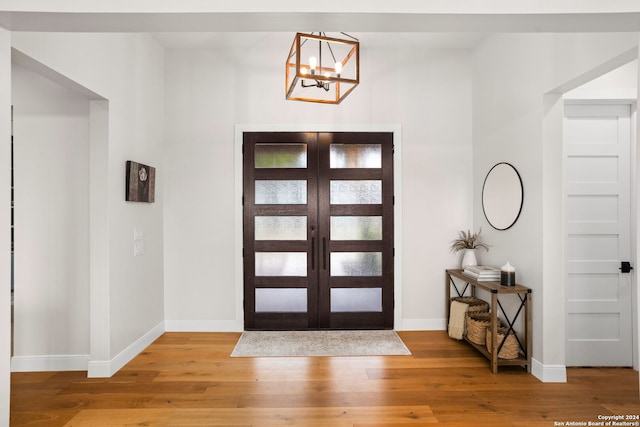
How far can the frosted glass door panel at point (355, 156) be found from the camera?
181 inches

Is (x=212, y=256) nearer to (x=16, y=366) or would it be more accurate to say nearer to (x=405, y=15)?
(x=16, y=366)

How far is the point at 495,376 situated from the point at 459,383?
1.19 ft

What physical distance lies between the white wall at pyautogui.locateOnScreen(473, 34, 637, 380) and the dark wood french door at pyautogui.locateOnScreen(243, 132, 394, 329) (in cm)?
140

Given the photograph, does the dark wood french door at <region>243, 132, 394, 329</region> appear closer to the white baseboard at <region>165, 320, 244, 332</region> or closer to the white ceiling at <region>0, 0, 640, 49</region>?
the white baseboard at <region>165, 320, 244, 332</region>

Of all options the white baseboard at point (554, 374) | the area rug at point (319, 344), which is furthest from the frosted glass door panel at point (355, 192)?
the white baseboard at point (554, 374)

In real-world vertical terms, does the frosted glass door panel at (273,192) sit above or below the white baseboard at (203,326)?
above

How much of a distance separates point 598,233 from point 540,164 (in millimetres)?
848

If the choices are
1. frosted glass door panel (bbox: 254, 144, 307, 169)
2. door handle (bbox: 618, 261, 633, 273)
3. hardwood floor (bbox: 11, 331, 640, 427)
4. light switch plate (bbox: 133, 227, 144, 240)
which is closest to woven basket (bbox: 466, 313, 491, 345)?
hardwood floor (bbox: 11, 331, 640, 427)

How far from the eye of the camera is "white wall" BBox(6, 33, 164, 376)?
Answer: 3037 mm

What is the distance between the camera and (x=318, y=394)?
9.72ft

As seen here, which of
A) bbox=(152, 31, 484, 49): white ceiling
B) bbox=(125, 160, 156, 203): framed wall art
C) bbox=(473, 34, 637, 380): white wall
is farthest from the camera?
bbox=(152, 31, 484, 49): white ceiling

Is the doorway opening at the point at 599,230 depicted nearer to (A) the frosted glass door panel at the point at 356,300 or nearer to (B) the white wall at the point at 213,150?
(B) the white wall at the point at 213,150

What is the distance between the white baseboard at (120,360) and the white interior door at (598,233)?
3.87m

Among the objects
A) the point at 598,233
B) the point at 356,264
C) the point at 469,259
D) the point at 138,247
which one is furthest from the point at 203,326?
the point at 598,233
